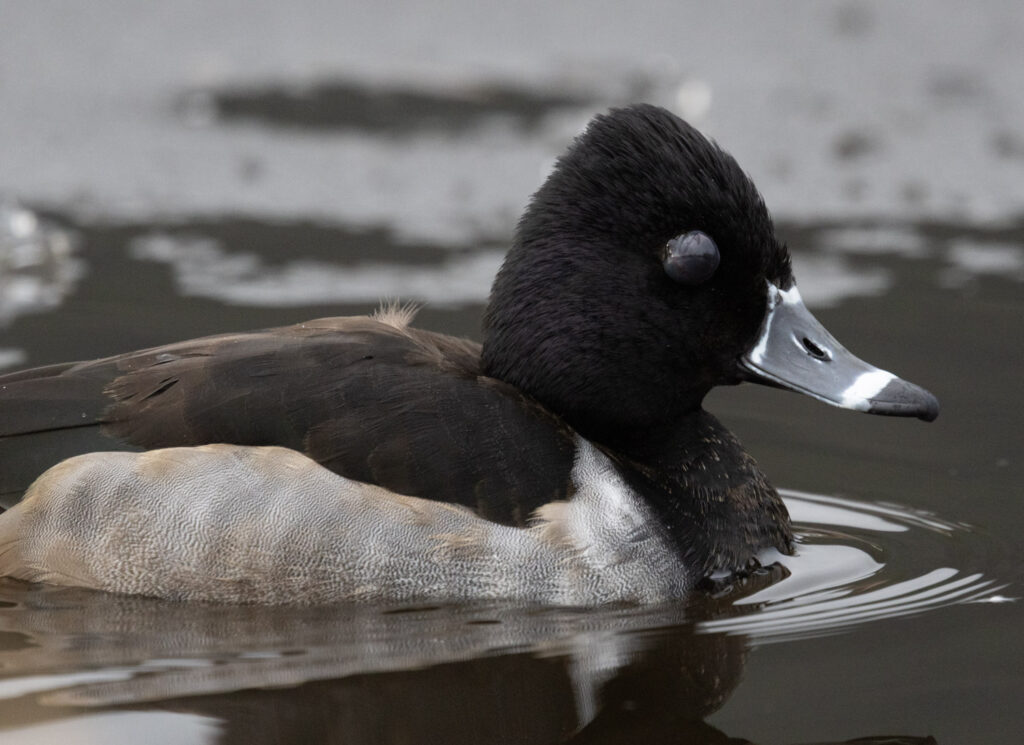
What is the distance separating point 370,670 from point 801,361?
1.88 metres

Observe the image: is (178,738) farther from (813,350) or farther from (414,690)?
(813,350)

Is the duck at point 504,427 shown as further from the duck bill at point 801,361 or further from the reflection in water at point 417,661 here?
the reflection in water at point 417,661

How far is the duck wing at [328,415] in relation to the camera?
5.05 m

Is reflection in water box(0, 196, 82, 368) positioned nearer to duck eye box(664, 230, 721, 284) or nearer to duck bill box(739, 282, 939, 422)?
duck eye box(664, 230, 721, 284)

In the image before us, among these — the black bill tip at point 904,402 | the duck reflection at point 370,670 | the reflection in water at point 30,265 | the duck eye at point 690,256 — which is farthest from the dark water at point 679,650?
the reflection in water at point 30,265

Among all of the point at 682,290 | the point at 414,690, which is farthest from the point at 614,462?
the point at 414,690

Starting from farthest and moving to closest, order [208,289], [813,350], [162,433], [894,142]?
1. [894,142]
2. [208,289]
3. [813,350]
4. [162,433]

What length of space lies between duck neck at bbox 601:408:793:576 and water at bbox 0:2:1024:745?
0.15 metres

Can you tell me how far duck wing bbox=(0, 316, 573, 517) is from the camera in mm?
5055

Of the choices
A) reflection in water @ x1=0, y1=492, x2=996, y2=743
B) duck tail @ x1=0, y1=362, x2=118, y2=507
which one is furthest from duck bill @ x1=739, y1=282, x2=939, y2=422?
duck tail @ x1=0, y1=362, x2=118, y2=507

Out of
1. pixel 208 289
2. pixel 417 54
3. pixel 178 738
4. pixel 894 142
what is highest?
pixel 417 54

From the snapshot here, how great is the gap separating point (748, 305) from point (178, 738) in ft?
7.90

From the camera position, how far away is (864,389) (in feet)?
17.7

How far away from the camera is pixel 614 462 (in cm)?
538
